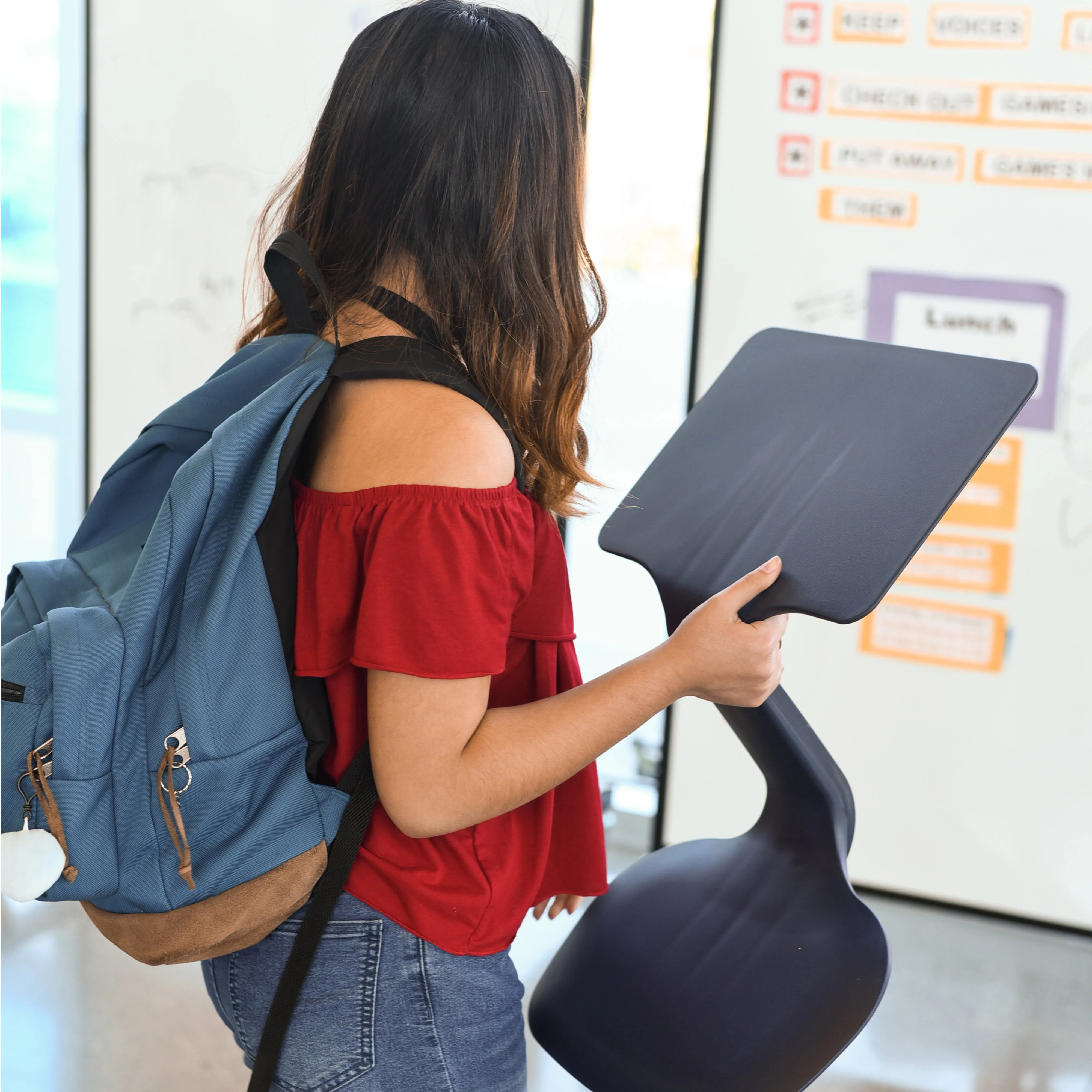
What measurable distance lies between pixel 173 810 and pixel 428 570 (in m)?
0.27

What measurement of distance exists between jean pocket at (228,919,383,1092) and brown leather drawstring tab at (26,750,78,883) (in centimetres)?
17

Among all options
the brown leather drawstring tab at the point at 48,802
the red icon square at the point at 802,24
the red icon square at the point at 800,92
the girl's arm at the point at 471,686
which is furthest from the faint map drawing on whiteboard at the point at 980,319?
the brown leather drawstring tab at the point at 48,802

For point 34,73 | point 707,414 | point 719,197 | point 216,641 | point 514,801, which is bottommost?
point 514,801

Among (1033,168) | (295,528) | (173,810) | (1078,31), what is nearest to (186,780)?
(173,810)

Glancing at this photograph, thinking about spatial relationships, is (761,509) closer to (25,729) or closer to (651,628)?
(25,729)

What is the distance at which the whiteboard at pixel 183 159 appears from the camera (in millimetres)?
2309

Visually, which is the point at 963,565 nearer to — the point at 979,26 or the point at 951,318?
the point at 951,318

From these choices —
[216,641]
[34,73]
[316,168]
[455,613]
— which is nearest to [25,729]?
[216,641]

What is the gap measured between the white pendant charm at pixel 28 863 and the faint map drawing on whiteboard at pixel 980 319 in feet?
5.39

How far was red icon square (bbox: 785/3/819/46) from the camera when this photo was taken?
1972 millimetres

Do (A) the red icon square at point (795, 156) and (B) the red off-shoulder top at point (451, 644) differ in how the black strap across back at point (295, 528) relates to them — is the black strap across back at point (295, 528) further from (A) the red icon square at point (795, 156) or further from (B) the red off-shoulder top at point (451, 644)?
(A) the red icon square at point (795, 156)

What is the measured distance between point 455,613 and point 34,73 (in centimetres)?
230

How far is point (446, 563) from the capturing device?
76 cm

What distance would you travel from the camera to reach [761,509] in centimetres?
91
